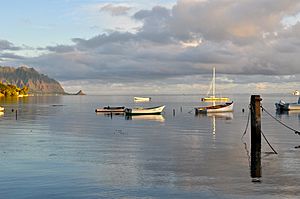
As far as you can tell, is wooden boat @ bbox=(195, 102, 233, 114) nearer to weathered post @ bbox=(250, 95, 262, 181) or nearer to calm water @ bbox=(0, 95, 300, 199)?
calm water @ bbox=(0, 95, 300, 199)

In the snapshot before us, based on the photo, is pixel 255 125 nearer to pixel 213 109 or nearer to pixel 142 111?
pixel 142 111

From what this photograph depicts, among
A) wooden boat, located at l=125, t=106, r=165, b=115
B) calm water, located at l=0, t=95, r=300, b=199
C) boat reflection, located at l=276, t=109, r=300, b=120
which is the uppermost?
wooden boat, located at l=125, t=106, r=165, b=115

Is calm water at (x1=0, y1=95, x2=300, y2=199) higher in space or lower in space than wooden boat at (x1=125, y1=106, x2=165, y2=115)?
lower

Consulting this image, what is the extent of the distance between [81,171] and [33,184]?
4.26 meters

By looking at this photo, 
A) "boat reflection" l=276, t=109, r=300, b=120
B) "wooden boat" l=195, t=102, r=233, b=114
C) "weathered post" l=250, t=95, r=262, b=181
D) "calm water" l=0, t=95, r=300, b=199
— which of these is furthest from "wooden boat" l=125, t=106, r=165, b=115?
"weathered post" l=250, t=95, r=262, b=181

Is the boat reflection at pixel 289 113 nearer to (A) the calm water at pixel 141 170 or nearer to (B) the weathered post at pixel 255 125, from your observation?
(A) the calm water at pixel 141 170

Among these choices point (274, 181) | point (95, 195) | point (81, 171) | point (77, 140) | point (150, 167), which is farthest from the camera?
point (77, 140)

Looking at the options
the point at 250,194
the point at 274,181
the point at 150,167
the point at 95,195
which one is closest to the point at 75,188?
the point at 95,195

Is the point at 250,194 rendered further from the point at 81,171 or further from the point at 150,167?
the point at 81,171

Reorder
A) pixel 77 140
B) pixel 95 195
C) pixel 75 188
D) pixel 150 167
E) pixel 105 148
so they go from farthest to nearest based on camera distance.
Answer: pixel 77 140 < pixel 105 148 < pixel 150 167 < pixel 75 188 < pixel 95 195

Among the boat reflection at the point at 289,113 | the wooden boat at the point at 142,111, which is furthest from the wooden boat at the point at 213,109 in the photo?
the boat reflection at the point at 289,113

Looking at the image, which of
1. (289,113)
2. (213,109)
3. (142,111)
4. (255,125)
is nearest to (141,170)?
(255,125)

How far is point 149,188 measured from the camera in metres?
21.7

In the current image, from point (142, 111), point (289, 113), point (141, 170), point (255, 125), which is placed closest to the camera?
point (141, 170)
